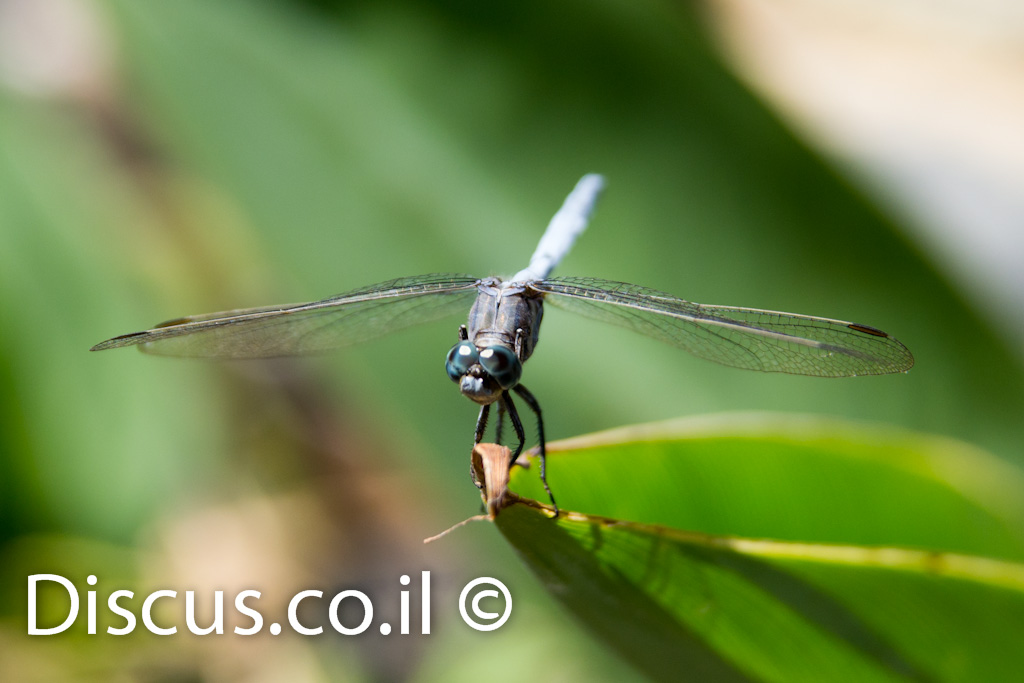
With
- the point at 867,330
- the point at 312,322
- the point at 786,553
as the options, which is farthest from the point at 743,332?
the point at 312,322

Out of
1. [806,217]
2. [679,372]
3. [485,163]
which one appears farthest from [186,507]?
[806,217]

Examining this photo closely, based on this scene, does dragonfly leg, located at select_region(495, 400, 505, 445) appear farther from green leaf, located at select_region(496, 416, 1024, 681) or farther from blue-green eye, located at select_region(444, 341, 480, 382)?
green leaf, located at select_region(496, 416, 1024, 681)

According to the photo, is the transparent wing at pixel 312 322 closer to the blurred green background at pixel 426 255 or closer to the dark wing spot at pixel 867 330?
the blurred green background at pixel 426 255

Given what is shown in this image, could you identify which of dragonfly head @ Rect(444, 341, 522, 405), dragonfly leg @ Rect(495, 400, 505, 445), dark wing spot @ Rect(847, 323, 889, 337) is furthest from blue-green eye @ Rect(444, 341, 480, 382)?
dark wing spot @ Rect(847, 323, 889, 337)

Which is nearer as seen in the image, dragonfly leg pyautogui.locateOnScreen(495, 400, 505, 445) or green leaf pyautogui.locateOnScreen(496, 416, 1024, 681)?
green leaf pyautogui.locateOnScreen(496, 416, 1024, 681)

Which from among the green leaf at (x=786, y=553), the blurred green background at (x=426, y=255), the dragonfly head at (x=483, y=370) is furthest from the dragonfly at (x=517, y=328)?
the blurred green background at (x=426, y=255)

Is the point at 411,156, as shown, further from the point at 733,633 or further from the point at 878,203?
the point at 733,633
